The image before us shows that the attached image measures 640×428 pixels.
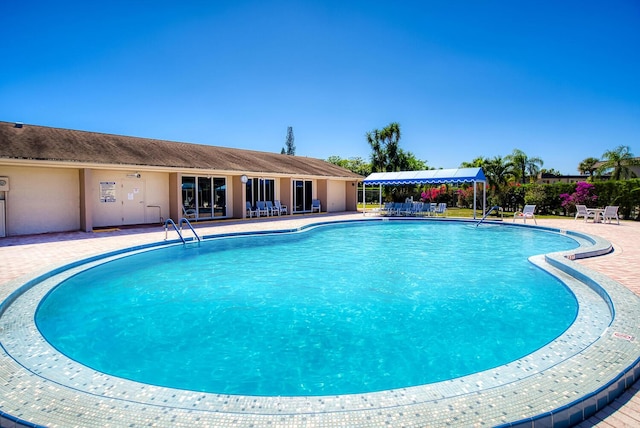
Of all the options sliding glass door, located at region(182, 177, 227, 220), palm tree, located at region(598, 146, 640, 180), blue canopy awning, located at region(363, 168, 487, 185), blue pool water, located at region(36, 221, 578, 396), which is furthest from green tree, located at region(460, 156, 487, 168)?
blue pool water, located at region(36, 221, 578, 396)

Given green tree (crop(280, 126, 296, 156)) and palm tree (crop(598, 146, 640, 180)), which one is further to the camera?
green tree (crop(280, 126, 296, 156))

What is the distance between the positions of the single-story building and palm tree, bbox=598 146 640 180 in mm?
25766

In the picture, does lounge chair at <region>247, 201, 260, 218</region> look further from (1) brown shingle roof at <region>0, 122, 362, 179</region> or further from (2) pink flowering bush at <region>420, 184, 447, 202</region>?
(2) pink flowering bush at <region>420, 184, 447, 202</region>

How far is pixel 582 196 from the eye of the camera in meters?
22.0

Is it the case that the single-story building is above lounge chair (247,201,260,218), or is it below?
above

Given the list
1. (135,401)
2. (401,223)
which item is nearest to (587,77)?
(401,223)

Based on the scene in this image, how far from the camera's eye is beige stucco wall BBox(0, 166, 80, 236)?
1341cm

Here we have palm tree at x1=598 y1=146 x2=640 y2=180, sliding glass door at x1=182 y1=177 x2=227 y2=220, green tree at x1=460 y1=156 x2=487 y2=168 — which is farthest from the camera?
green tree at x1=460 y1=156 x2=487 y2=168

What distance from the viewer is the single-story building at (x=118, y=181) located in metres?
13.5

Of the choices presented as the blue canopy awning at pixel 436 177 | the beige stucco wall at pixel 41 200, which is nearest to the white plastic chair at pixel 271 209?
the blue canopy awning at pixel 436 177

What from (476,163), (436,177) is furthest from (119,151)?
(476,163)

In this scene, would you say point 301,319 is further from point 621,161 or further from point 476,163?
point 621,161

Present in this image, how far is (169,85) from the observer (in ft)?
67.9

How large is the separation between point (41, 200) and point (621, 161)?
4020 centimetres
